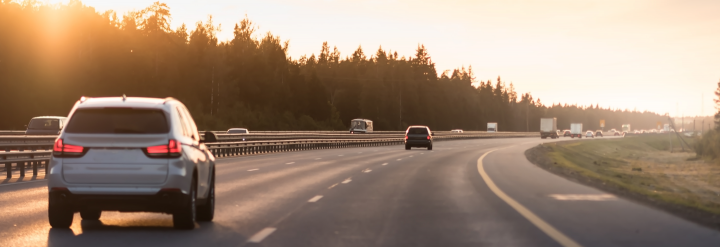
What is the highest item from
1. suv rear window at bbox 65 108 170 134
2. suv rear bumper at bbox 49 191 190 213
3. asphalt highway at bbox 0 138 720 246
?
suv rear window at bbox 65 108 170 134

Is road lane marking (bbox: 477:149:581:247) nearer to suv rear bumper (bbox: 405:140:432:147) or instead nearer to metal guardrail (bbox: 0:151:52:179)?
metal guardrail (bbox: 0:151:52:179)

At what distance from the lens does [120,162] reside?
944cm

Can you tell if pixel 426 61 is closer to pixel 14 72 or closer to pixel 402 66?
pixel 402 66

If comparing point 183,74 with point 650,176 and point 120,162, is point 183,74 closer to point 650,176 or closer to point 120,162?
point 650,176

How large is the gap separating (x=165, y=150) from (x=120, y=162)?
526 mm

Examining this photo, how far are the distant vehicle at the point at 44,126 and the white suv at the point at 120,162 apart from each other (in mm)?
29401

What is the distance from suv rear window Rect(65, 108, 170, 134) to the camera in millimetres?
9578

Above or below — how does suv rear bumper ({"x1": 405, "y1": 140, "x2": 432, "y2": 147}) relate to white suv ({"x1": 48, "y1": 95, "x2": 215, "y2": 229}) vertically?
below

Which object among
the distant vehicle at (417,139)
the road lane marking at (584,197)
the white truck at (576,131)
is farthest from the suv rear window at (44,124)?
the white truck at (576,131)

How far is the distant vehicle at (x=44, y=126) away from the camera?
37250mm

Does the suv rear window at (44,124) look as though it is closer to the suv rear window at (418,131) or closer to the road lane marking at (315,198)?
the suv rear window at (418,131)

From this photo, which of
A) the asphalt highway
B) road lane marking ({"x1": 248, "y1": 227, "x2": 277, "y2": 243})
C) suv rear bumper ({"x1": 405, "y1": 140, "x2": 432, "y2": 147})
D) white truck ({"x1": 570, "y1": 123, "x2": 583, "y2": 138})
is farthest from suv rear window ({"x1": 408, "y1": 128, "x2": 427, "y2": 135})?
white truck ({"x1": 570, "y1": 123, "x2": 583, "y2": 138})

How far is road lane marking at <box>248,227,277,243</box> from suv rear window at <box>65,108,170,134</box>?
5.37 feet

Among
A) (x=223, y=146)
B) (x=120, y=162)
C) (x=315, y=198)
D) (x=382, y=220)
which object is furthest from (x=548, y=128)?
(x=120, y=162)
